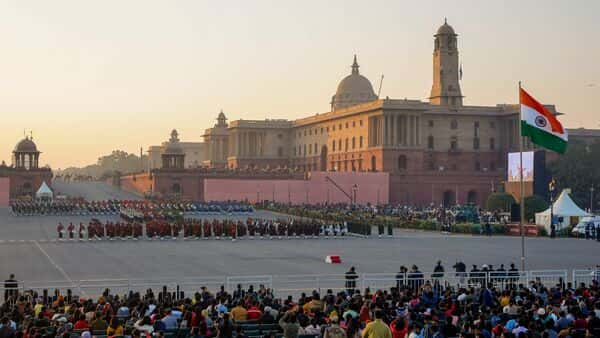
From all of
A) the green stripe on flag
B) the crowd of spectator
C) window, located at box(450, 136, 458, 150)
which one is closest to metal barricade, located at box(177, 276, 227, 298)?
the crowd of spectator

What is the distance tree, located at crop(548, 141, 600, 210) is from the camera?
262 feet

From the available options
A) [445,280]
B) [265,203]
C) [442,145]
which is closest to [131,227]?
[445,280]

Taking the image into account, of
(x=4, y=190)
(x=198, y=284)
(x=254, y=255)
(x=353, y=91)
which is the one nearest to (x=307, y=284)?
(x=198, y=284)

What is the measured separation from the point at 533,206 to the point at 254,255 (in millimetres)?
30612

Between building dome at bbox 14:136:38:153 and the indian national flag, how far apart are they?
7694cm

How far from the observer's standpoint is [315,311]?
15.1m

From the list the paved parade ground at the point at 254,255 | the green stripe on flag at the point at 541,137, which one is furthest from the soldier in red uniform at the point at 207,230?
the green stripe on flag at the point at 541,137

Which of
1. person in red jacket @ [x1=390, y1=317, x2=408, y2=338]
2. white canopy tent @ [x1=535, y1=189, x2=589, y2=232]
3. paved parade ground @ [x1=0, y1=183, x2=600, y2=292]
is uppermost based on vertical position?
white canopy tent @ [x1=535, y1=189, x2=589, y2=232]

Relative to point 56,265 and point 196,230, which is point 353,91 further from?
point 56,265

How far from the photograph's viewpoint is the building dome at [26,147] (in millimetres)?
93438

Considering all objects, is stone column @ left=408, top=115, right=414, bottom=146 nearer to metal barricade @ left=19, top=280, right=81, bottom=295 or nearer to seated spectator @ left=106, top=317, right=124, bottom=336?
metal barricade @ left=19, top=280, right=81, bottom=295

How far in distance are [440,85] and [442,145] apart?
27.8ft

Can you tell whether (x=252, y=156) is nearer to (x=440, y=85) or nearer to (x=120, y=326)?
(x=440, y=85)

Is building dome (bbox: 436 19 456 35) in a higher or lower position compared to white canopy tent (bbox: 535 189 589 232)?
higher
